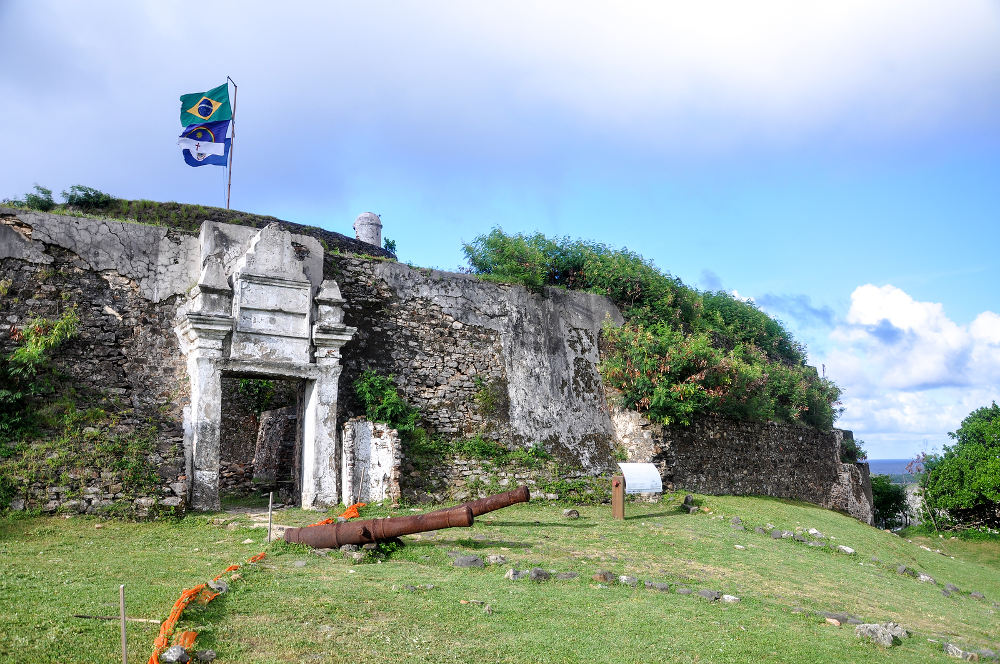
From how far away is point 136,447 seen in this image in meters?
10.3

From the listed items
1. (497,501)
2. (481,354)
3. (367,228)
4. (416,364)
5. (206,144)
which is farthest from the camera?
(367,228)

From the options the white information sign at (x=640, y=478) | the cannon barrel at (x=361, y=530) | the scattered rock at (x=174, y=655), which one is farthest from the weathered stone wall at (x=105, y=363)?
the white information sign at (x=640, y=478)

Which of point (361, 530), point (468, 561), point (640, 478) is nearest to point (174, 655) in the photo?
point (361, 530)

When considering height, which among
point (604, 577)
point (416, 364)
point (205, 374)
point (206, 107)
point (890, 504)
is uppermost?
point (206, 107)

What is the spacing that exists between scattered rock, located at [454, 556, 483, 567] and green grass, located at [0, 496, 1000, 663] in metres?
0.12

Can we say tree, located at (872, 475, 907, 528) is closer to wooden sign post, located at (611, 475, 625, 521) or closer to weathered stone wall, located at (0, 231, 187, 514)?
wooden sign post, located at (611, 475, 625, 521)

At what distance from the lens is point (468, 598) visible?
6.70 meters

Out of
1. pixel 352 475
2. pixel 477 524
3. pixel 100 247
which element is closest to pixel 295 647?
pixel 477 524

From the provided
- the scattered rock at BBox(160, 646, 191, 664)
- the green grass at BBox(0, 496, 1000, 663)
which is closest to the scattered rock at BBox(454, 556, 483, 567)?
the green grass at BBox(0, 496, 1000, 663)

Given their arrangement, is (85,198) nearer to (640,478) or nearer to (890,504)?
(640,478)

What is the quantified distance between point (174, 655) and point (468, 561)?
12.6ft

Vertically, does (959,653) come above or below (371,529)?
below

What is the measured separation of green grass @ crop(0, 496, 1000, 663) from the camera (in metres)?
5.40

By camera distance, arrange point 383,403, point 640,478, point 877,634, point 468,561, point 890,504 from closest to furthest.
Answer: point 877,634 → point 468,561 → point 383,403 → point 640,478 → point 890,504
